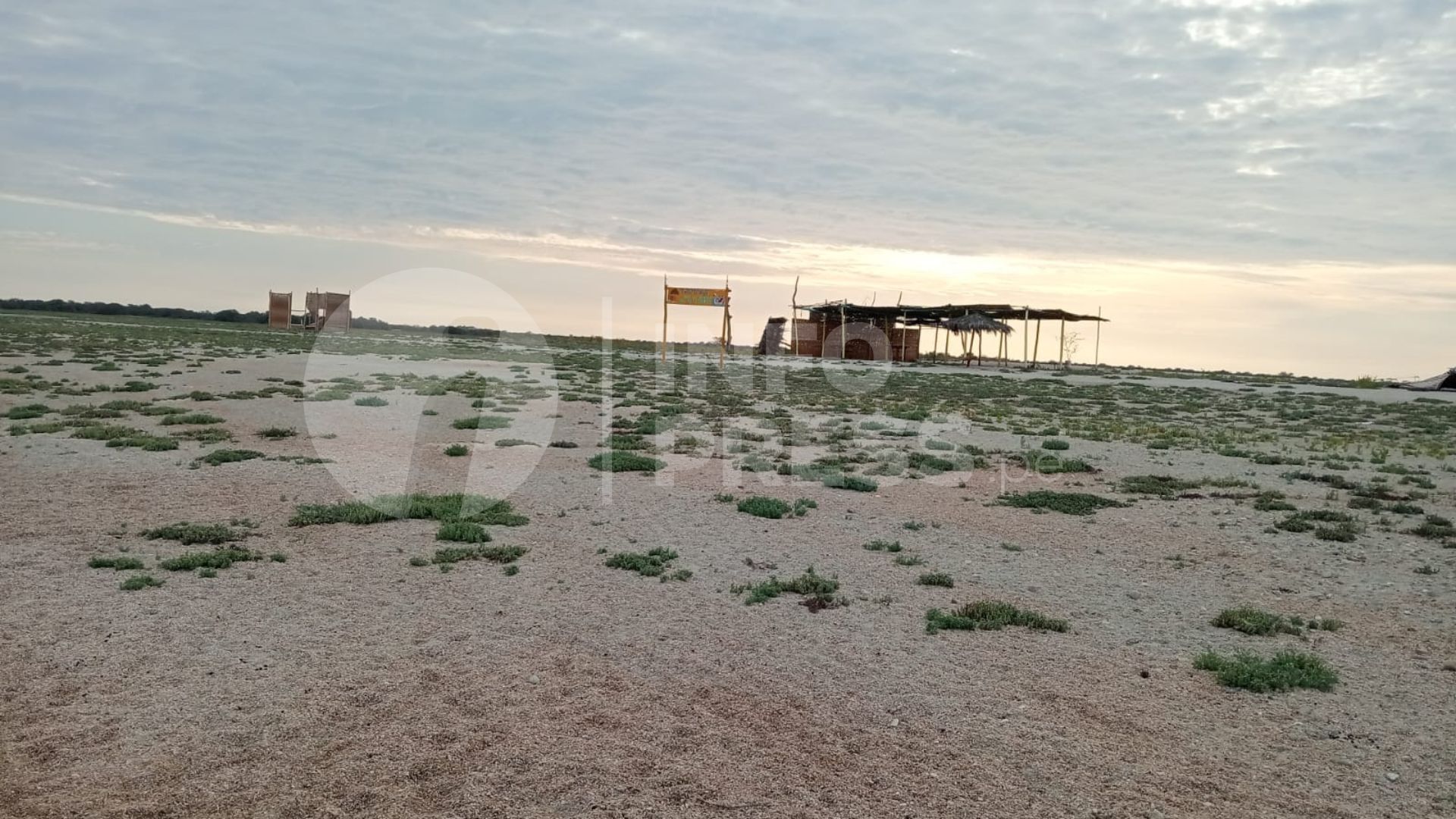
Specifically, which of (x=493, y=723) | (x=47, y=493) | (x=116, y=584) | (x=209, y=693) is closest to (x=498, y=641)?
(x=493, y=723)

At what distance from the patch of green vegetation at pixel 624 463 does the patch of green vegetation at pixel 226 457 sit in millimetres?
4569

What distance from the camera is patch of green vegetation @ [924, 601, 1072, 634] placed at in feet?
22.0

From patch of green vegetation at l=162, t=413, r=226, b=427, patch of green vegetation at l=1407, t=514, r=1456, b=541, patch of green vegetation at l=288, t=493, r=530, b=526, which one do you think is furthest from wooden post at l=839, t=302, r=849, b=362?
patch of green vegetation at l=288, t=493, r=530, b=526

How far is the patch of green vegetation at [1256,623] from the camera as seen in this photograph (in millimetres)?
6809

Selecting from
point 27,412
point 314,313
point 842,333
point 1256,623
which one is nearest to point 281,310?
point 314,313

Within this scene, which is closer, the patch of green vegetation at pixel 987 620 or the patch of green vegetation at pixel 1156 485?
the patch of green vegetation at pixel 987 620

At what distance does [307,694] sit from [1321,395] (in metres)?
39.6

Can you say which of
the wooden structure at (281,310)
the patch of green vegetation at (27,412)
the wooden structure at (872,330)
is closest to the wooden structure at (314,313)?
the wooden structure at (281,310)

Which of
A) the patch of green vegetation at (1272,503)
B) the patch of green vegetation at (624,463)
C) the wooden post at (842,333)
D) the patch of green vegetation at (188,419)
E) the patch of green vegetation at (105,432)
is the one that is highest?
the wooden post at (842,333)

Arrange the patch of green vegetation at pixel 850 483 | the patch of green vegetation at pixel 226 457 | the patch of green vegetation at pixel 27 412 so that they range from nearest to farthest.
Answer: the patch of green vegetation at pixel 226 457 < the patch of green vegetation at pixel 850 483 < the patch of green vegetation at pixel 27 412

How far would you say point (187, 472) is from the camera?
444 inches

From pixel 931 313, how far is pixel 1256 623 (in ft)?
151

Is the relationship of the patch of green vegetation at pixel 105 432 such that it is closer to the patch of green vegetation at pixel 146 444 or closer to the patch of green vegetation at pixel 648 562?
the patch of green vegetation at pixel 146 444

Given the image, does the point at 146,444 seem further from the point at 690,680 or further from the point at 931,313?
the point at 931,313
